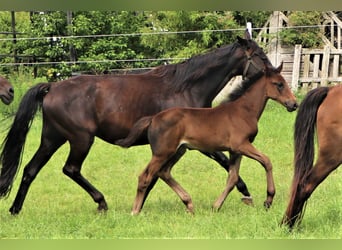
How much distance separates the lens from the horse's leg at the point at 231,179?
555 cm

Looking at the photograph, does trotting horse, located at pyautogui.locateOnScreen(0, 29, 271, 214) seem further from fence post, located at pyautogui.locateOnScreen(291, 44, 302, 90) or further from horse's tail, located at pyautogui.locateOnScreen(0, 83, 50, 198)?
fence post, located at pyautogui.locateOnScreen(291, 44, 302, 90)

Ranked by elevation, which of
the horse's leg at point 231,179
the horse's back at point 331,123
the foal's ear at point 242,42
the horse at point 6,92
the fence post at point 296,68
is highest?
the foal's ear at point 242,42

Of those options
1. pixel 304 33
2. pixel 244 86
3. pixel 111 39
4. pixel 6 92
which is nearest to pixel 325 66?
pixel 304 33

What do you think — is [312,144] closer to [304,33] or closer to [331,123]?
[331,123]

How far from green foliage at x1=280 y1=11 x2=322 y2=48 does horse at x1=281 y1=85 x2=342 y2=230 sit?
875cm

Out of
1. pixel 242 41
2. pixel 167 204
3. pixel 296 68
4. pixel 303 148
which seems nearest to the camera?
pixel 303 148

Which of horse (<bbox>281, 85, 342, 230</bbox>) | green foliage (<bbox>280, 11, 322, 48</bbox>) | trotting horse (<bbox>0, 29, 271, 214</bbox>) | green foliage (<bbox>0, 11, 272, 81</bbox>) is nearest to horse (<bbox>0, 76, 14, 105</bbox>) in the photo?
trotting horse (<bbox>0, 29, 271, 214</bbox>)

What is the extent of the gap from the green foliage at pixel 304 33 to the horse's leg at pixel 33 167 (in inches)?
340

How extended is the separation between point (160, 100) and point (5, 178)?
1870mm

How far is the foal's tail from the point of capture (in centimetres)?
445

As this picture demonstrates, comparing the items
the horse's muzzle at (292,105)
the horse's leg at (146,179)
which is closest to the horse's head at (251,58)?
the horse's muzzle at (292,105)

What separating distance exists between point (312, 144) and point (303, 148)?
10 centimetres

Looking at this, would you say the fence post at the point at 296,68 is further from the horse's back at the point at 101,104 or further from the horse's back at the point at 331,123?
the horse's back at the point at 331,123

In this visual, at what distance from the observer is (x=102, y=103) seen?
579 centimetres
